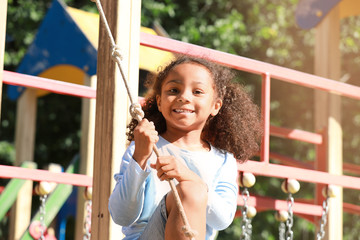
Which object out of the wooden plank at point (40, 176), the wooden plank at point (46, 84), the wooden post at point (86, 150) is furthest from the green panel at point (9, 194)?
the wooden plank at point (46, 84)

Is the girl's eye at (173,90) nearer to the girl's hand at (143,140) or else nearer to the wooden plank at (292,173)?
the girl's hand at (143,140)

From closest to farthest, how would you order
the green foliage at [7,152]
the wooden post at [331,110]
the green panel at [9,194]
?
the wooden post at [331,110]
the green panel at [9,194]
the green foliage at [7,152]

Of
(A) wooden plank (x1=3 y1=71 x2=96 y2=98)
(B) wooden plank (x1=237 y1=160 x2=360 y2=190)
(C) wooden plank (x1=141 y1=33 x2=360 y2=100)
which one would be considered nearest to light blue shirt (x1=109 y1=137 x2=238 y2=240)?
(C) wooden plank (x1=141 y1=33 x2=360 y2=100)

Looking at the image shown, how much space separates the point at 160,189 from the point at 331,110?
2346 millimetres

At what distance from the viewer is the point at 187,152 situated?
7.13 feet

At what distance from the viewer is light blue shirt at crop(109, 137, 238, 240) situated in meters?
1.93

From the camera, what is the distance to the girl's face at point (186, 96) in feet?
6.97

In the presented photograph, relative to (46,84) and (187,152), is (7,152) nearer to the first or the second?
(46,84)

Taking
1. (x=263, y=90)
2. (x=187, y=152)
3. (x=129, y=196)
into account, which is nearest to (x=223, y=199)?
(x=187, y=152)

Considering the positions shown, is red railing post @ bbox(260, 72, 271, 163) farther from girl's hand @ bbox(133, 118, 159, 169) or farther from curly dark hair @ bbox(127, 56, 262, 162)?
girl's hand @ bbox(133, 118, 159, 169)

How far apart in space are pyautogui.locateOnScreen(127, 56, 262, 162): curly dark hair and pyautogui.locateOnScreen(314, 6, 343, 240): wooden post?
1542 mm

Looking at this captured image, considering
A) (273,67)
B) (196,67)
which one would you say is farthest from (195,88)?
(273,67)

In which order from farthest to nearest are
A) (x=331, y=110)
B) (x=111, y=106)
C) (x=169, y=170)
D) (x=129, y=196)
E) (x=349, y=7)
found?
1. (x=349, y=7)
2. (x=331, y=110)
3. (x=111, y=106)
4. (x=129, y=196)
5. (x=169, y=170)

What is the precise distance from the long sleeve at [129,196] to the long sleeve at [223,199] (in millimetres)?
236
